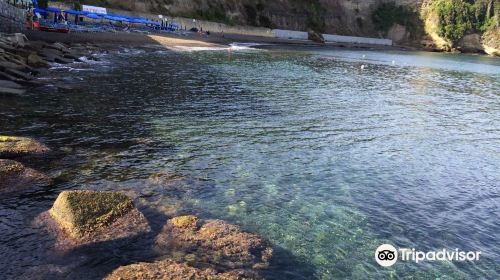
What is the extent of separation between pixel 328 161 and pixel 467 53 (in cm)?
18339

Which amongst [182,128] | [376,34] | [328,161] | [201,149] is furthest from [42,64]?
[376,34]

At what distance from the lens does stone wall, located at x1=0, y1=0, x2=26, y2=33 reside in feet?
156

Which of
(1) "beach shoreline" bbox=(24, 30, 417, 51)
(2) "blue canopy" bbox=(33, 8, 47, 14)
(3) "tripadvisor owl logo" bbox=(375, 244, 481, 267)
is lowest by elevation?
(3) "tripadvisor owl logo" bbox=(375, 244, 481, 267)

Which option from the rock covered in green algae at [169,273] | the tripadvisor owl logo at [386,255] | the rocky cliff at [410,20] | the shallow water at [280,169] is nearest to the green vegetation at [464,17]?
the rocky cliff at [410,20]

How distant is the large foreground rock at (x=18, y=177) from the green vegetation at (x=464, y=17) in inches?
7493

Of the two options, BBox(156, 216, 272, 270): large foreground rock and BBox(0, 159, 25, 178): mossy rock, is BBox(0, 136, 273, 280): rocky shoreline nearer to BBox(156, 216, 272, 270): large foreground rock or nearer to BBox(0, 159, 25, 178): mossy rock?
BBox(156, 216, 272, 270): large foreground rock

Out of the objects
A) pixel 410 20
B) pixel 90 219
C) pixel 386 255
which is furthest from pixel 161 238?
pixel 410 20

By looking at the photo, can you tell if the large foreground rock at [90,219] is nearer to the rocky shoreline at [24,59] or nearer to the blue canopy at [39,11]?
the rocky shoreline at [24,59]

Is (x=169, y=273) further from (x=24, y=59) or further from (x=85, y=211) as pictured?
(x=24, y=59)

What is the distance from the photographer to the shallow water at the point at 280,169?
11922 mm

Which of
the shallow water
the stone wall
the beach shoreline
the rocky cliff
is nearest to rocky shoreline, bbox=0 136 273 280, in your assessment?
the shallow water

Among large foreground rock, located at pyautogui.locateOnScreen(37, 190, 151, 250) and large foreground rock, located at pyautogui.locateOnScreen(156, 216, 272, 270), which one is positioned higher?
large foreground rock, located at pyautogui.locateOnScreen(37, 190, 151, 250)

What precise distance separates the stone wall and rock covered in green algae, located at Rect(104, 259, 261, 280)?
158ft

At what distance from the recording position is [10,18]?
51.3 m
